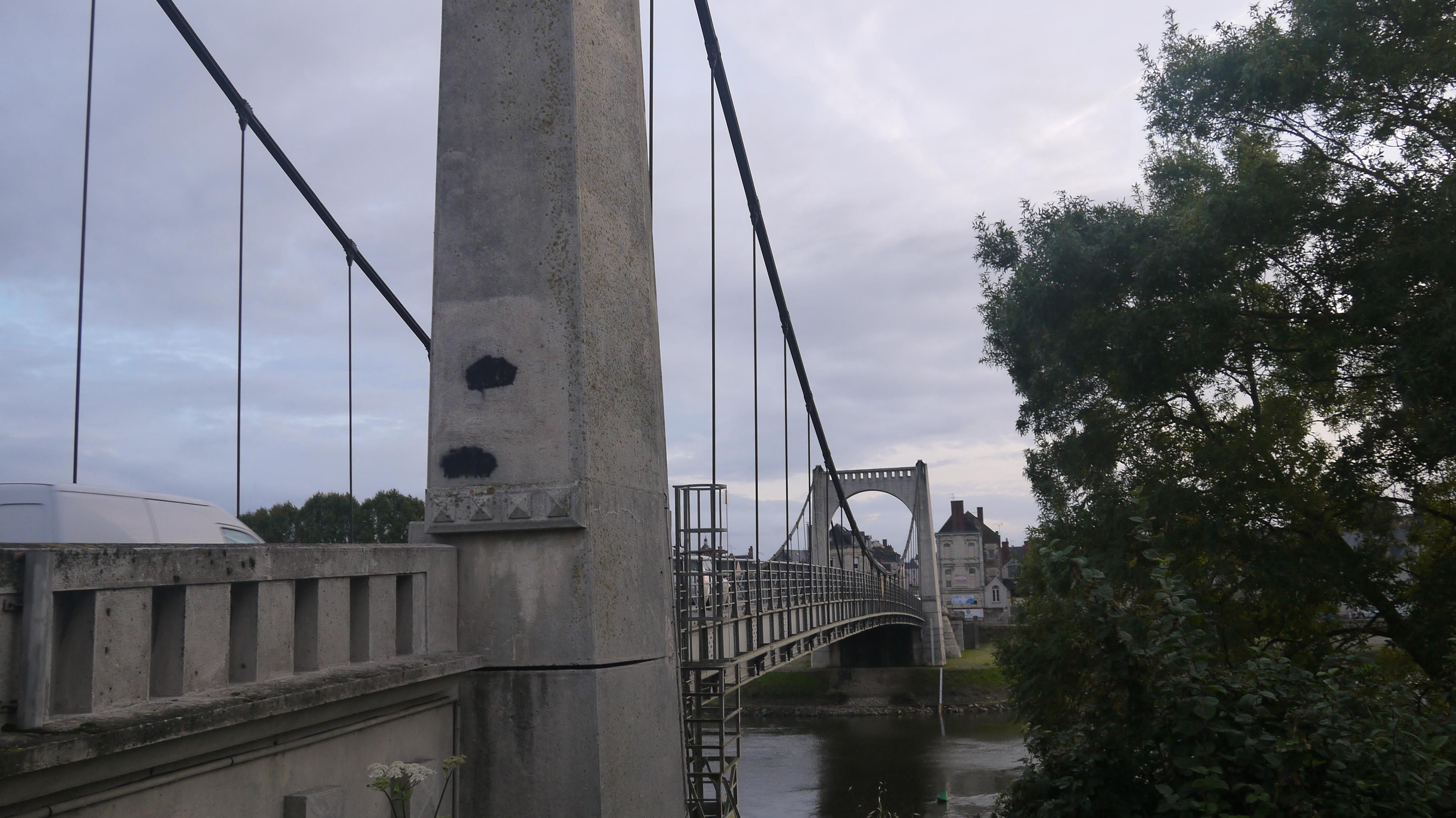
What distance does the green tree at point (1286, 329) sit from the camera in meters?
8.39

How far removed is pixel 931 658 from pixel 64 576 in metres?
40.4

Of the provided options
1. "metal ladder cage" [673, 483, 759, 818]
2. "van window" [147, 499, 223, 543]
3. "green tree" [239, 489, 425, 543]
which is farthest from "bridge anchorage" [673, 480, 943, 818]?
"green tree" [239, 489, 425, 543]

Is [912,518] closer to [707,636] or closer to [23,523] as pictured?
[707,636]

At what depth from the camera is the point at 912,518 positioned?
5172 cm

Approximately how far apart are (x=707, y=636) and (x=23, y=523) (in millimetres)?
6465

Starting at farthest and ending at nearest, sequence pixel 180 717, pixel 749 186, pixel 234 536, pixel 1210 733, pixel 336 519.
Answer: pixel 336 519, pixel 749 186, pixel 234 536, pixel 1210 733, pixel 180 717

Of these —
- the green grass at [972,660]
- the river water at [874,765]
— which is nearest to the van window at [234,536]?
the river water at [874,765]

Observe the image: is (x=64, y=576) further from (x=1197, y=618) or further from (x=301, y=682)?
(x=1197, y=618)

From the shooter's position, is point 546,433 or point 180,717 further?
point 546,433

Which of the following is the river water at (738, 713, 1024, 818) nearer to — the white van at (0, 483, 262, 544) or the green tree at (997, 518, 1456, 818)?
the green tree at (997, 518, 1456, 818)

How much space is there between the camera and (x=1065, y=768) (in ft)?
14.5

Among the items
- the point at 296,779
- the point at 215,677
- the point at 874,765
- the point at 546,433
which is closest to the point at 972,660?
the point at 874,765

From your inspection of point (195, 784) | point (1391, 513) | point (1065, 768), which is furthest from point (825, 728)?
point (195, 784)

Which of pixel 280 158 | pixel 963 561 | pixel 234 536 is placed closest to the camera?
pixel 234 536
